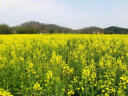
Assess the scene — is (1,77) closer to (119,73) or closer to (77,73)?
(77,73)

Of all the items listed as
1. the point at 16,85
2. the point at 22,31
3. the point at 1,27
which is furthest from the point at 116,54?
the point at 1,27

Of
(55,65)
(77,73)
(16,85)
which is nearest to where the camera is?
(16,85)

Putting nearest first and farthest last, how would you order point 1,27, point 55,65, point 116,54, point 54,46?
point 55,65
point 116,54
point 54,46
point 1,27

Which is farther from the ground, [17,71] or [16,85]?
[17,71]

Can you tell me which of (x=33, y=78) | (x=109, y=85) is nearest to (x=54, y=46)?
(x=33, y=78)

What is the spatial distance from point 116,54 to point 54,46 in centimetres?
306

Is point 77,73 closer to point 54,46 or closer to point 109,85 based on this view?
point 109,85

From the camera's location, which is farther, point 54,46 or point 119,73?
point 54,46

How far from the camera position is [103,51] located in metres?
6.24

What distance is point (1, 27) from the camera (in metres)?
30.8

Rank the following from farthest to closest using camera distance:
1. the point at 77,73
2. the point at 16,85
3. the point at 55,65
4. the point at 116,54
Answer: the point at 116,54, the point at 77,73, the point at 55,65, the point at 16,85

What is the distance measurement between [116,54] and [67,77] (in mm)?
2969

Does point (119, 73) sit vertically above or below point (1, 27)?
below

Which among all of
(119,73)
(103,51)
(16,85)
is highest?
(103,51)
